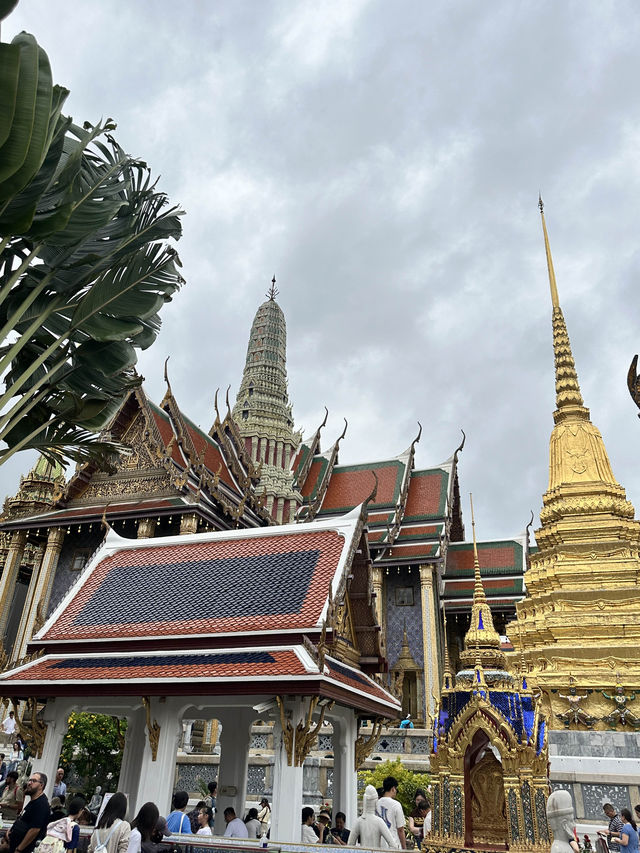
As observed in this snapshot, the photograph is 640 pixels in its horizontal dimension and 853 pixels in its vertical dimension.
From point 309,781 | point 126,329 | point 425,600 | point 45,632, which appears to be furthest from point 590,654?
point 126,329

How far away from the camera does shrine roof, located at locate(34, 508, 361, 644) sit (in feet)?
23.4

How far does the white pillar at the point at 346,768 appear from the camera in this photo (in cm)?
752

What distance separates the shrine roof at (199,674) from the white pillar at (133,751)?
143 centimetres

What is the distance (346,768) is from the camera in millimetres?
7578

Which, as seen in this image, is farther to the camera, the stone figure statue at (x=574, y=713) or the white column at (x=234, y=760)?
the stone figure statue at (x=574, y=713)

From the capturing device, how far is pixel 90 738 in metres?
10.4

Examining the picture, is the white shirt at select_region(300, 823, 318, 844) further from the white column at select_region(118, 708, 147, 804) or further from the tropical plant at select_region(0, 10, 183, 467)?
the tropical plant at select_region(0, 10, 183, 467)

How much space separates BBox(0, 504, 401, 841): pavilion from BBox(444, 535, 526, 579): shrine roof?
1626cm

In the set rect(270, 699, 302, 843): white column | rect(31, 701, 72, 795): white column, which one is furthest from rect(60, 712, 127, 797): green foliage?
rect(270, 699, 302, 843): white column

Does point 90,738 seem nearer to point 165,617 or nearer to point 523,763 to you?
point 165,617

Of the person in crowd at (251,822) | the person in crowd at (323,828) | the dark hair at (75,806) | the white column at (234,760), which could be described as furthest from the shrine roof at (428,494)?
the dark hair at (75,806)

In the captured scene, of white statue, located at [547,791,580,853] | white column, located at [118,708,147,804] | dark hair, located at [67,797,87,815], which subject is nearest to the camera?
white statue, located at [547,791,580,853]

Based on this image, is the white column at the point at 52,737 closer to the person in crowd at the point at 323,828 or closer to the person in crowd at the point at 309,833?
the person in crowd at the point at 309,833

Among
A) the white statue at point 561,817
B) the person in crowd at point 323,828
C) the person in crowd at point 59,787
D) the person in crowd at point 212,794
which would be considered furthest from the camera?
the person in crowd at point 212,794
